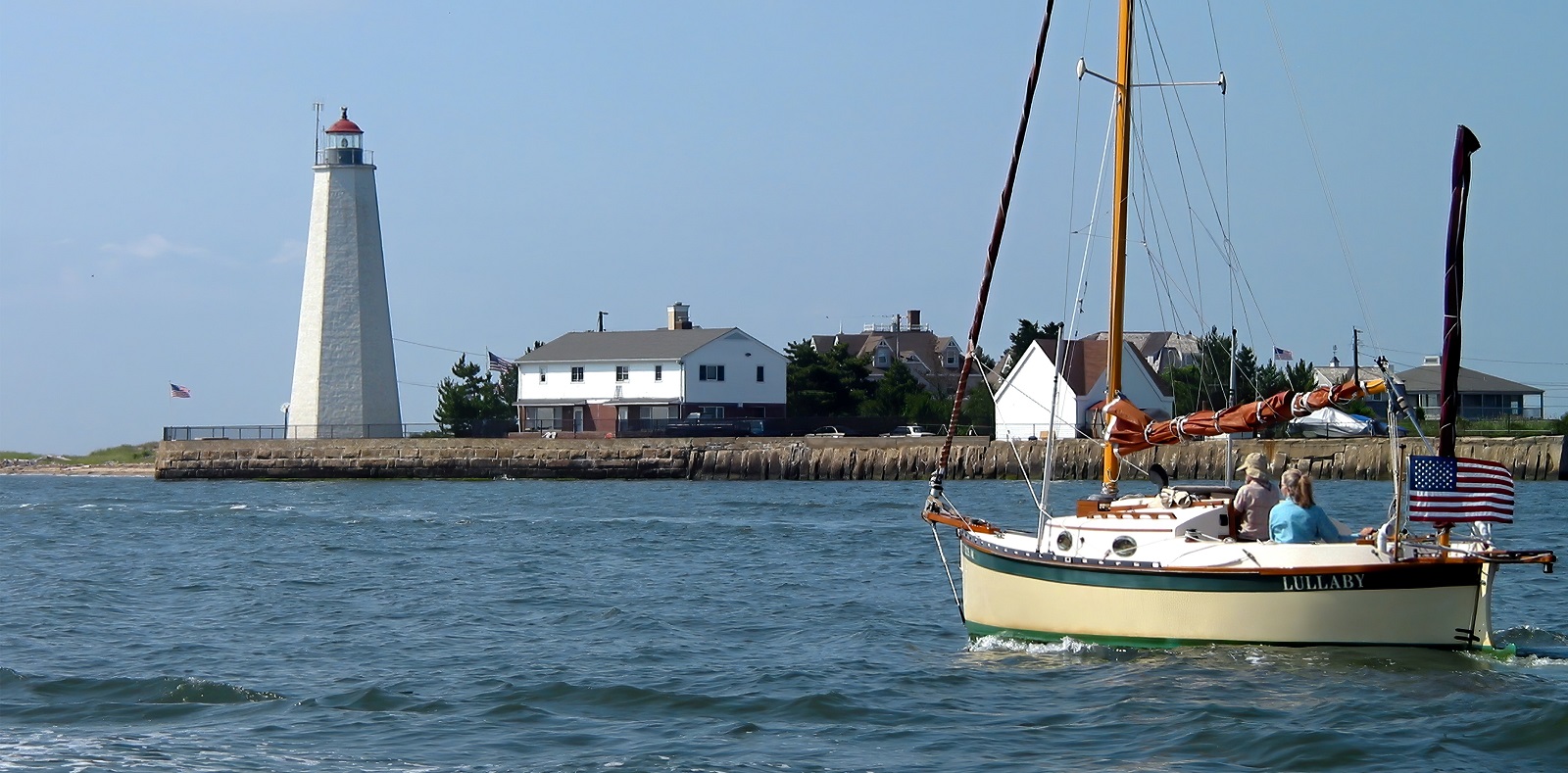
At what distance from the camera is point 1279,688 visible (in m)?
14.0

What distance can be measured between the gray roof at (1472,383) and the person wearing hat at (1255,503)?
77401mm

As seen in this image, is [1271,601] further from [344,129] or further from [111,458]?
[111,458]

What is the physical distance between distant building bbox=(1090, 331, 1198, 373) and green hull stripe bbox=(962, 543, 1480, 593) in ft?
244

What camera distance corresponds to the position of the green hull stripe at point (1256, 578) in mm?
14148

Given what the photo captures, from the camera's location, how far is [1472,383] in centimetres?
9162

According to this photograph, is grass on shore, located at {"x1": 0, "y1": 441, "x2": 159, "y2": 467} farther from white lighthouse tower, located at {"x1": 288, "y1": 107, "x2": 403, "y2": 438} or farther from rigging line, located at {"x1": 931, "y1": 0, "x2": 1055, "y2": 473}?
rigging line, located at {"x1": 931, "y1": 0, "x2": 1055, "y2": 473}

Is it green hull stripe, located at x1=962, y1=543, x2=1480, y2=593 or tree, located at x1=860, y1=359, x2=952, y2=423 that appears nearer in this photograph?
green hull stripe, located at x1=962, y1=543, x2=1480, y2=593

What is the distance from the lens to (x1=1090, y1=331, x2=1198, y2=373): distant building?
93863mm

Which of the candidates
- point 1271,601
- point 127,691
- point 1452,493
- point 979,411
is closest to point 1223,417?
point 1271,601

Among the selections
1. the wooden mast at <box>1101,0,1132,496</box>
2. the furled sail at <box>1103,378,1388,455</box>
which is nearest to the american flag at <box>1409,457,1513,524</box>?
the furled sail at <box>1103,378,1388,455</box>

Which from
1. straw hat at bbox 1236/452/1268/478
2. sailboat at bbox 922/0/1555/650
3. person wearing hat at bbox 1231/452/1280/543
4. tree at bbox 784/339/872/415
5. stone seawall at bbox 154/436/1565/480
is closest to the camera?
sailboat at bbox 922/0/1555/650

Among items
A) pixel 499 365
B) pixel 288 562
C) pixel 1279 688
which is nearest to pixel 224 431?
pixel 499 365

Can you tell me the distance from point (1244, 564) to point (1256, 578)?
7.5 inches

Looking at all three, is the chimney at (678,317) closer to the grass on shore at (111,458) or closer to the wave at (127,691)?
the grass on shore at (111,458)
